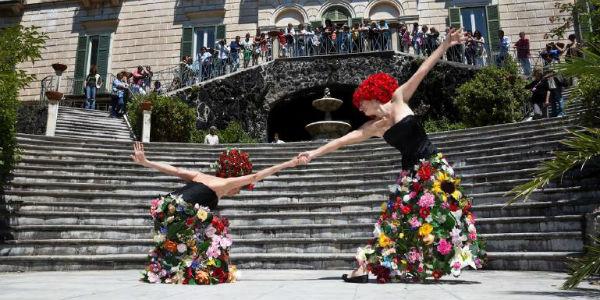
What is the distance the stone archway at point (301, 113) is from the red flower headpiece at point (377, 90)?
49.7ft

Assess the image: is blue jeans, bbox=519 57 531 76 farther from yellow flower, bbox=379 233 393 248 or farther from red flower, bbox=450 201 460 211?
yellow flower, bbox=379 233 393 248

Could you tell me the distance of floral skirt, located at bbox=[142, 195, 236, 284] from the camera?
4762 millimetres

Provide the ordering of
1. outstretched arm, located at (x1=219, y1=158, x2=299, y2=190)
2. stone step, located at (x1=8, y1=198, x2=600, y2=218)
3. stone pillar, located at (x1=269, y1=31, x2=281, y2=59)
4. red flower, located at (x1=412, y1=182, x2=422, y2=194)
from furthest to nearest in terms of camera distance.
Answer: stone pillar, located at (x1=269, y1=31, x2=281, y2=59), stone step, located at (x1=8, y1=198, x2=600, y2=218), red flower, located at (x1=412, y1=182, x2=422, y2=194), outstretched arm, located at (x1=219, y1=158, x2=299, y2=190)

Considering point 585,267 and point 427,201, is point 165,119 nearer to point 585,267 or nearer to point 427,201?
point 427,201

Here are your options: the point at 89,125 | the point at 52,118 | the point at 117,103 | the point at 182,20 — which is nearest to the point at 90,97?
the point at 117,103

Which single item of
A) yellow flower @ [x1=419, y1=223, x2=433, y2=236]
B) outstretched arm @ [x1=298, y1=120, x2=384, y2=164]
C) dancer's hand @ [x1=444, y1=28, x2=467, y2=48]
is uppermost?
dancer's hand @ [x1=444, y1=28, x2=467, y2=48]

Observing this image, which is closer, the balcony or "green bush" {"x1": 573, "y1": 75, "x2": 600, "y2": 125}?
"green bush" {"x1": 573, "y1": 75, "x2": 600, "y2": 125}

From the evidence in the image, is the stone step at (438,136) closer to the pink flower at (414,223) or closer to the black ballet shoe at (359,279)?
the pink flower at (414,223)

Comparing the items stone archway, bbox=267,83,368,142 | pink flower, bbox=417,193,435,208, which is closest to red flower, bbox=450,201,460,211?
pink flower, bbox=417,193,435,208

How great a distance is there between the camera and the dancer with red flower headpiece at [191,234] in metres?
4.77

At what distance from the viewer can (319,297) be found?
337cm

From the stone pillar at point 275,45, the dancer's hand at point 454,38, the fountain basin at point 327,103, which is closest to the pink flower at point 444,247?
the dancer's hand at point 454,38

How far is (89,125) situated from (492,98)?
13.5 metres

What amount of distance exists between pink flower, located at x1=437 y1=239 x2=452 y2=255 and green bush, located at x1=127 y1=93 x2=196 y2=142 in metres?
13.7
